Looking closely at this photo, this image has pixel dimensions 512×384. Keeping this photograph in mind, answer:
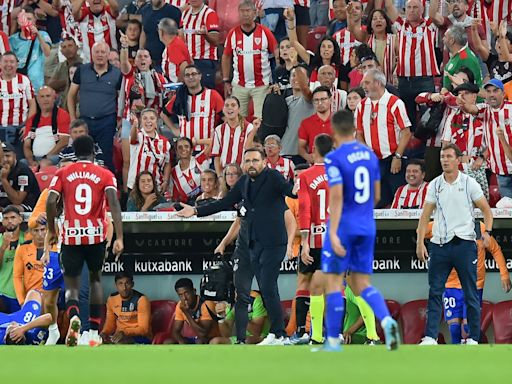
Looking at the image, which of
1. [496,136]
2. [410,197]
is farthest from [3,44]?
[496,136]

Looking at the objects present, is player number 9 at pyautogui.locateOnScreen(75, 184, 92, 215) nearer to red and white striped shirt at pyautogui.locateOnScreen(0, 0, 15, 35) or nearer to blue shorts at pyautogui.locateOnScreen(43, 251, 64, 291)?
blue shorts at pyautogui.locateOnScreen(43, 251, 64, 291)

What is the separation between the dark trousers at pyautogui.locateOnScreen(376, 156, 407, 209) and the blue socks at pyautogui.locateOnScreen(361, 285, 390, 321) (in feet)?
20.0

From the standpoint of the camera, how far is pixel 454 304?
566 inches

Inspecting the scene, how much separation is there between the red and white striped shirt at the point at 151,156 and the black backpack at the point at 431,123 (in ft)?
11.3

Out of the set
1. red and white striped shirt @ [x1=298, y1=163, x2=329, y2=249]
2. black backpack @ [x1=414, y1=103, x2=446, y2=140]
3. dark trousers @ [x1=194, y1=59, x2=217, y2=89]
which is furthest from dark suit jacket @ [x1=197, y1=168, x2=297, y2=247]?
dark trousers @ [x1=194, y1=59, x2=217, y2=89]

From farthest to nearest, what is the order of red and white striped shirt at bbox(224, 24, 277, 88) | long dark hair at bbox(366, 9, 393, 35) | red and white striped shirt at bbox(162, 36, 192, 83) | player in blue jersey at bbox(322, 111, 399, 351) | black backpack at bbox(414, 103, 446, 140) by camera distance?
red and white striped shirt at bbox(162, 36, 192, 83)
red and white striped shirt at bbox(224, 24, 277, 88)
long dark hair at bbox(366, 9, 393, 35)
black backpack at bbox(414, 103, 446, 140)
player in blue jersey at bbox(322, 111, 399, 351)

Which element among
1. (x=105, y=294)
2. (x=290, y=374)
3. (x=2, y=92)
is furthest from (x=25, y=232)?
(x=290, y=374)

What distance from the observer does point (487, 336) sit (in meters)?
15.7

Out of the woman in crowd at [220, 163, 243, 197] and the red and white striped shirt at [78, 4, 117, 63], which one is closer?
the woman in crowd at [220, 163, 243, 197]

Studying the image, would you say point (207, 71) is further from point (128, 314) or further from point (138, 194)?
point (128, 314)

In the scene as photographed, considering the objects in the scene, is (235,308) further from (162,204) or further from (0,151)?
(0,151)

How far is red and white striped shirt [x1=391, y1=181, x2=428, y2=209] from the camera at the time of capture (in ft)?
51.8

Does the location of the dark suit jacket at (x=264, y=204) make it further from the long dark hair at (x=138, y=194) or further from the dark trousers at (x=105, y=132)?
the dark trousers at (x=105, y=132)

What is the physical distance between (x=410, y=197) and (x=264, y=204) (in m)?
2.87
